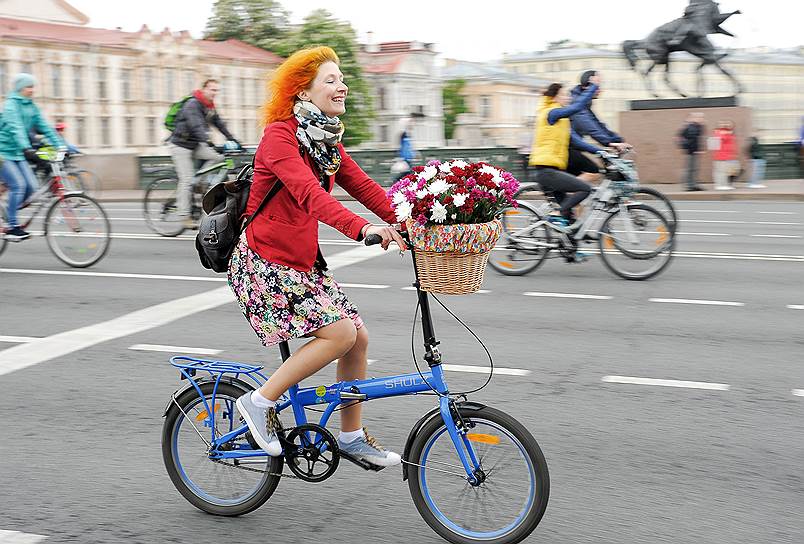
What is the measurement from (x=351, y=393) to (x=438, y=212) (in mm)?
861

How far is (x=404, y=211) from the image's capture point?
3.67 meters

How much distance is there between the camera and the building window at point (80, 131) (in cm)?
7288

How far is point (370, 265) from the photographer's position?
12.1 m

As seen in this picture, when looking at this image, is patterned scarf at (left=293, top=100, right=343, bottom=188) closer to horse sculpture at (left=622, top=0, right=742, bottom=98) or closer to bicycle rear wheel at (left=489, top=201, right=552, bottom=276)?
bicycle rear wheel at (left=489, top=201, right=552, bottom=276)

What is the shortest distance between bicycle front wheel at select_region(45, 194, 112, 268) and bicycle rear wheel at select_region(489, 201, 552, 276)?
4191 mm

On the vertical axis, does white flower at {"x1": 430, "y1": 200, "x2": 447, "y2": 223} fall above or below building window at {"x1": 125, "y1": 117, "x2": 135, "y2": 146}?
below

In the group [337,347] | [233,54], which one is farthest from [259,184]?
[233,54]

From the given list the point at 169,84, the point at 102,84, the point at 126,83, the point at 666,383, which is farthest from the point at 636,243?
the point at 169,84

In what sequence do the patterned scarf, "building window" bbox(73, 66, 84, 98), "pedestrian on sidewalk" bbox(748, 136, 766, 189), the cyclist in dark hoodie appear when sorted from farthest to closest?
"building window" bbox(73, 66, 84, 98)
"pedestrian on sidewalk" bbox(748, 136, 766, 189)
the cyclist in dark hoodie
the patterned scarf

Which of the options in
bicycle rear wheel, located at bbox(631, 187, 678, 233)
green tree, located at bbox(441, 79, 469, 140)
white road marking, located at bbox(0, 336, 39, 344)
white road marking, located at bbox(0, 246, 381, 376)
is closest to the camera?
white road marking, located at bbox(0, 246, 381, 376)

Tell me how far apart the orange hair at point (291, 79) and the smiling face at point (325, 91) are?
0.06 ft

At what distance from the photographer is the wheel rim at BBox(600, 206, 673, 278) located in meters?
10.7

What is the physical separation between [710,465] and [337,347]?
1.98 metres

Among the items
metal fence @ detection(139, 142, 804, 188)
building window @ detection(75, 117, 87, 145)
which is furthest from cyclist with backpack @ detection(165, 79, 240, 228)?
building window @ detection(75, 117, 87, 145)
